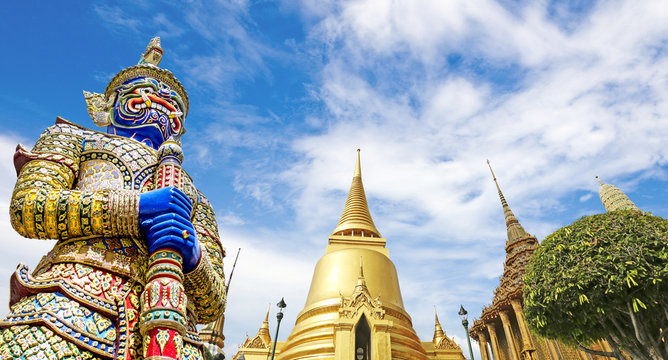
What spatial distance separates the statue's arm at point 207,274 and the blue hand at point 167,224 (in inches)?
8.4

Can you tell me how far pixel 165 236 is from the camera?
3.02 m

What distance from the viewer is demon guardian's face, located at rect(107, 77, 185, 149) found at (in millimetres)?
4238

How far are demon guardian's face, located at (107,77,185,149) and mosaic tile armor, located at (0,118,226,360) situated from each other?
0.43m

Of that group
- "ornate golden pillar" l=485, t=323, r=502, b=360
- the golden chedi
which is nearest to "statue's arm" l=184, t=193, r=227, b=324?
the golden chedi

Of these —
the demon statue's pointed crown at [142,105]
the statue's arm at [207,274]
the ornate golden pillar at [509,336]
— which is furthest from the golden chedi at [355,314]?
the demon statue's pointed crown at [142,105]

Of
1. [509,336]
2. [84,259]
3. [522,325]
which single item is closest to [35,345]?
[84,259]

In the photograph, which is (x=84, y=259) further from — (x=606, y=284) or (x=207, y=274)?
(x=606, y=284)

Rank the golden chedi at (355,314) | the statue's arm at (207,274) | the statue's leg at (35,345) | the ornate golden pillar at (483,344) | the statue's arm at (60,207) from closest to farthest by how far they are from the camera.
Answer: the statue's leg at (35,345)
the statue's arm at (60,207)
the statue's arm at (207,274)
the golden chedi at (355,314)
the ornate golden pillar at (483,344)

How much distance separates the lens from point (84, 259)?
2.93m

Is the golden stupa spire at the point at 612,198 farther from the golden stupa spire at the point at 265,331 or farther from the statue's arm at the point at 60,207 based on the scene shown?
the statue's arm at the point at 60,207

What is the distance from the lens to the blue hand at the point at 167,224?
9.95ft

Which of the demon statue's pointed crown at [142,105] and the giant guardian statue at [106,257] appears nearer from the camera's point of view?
the giant guardian statue at [106,257]

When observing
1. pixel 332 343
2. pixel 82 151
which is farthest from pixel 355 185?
pixel 82 151

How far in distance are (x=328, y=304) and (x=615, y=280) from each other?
11.8 metres
